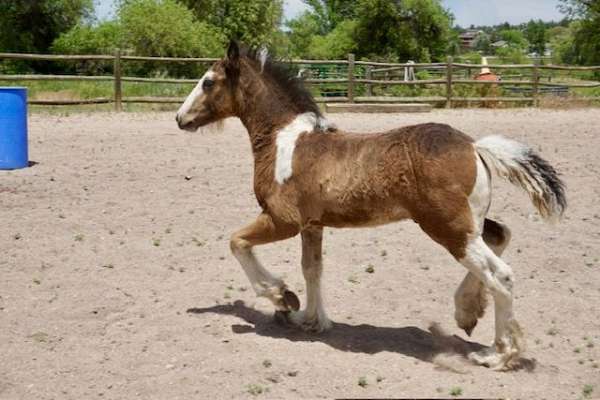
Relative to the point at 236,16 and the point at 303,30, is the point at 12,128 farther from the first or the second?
the point at 303,30

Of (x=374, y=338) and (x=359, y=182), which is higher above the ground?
(x=359, y=182)

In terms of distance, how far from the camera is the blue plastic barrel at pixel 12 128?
33.3ft

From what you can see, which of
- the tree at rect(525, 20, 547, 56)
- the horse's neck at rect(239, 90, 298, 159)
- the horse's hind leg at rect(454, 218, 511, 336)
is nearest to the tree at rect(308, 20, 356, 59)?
the horse's neck at rect(239, 90, 298, 159)

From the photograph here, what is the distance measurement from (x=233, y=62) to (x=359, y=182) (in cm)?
147

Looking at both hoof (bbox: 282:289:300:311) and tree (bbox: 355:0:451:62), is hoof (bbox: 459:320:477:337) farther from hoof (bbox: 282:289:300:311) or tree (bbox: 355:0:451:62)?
tree (bbox: 355:0:451:62)

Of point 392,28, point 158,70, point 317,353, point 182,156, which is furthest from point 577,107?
point 392,28

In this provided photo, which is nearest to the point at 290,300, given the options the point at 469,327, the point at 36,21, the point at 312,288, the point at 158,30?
the point at 312,288

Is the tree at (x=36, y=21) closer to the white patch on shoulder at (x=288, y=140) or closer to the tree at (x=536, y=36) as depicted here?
the white patch on shoulder at (x=288, y=140)

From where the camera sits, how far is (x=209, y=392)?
4461 mm

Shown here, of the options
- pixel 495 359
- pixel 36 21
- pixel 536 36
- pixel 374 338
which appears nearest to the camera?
pixel 495 359

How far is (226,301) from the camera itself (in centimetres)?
618

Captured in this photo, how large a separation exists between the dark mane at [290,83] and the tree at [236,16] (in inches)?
1392

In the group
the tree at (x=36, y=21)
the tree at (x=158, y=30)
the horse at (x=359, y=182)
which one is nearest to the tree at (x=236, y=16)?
the tree at (x=36, y=21)

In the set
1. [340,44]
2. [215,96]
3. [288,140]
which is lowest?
[288,140]
